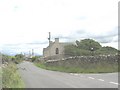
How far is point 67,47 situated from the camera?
8062 centimetres

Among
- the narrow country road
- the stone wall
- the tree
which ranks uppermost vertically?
the tree

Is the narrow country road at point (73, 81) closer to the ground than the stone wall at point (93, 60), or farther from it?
closer to the ground

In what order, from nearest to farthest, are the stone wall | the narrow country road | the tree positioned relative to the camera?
the narrow country road → the stone wall → the tree

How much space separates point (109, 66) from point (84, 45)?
65.8 m

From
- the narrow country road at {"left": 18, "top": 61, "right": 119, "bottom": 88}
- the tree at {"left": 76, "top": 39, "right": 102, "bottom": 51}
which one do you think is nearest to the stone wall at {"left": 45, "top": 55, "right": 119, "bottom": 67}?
the narrow country road at {"left": 18, "top": 61, "right": 119, "bottom": 88}

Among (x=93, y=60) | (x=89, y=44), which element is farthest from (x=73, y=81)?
(x=89, y=44)

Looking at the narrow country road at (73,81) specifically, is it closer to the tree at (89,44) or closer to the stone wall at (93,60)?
the stone wall at (93,60)

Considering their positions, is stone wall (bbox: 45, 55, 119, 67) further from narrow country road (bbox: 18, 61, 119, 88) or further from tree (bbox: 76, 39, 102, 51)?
tree (bbox: 76, 39, 102, 51)

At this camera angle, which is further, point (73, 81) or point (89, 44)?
point (89, 44)

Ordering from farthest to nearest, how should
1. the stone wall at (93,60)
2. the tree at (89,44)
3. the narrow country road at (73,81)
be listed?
the tree at (89,44) < the stone wall at (93,60) < the narrow country road at (73,81)

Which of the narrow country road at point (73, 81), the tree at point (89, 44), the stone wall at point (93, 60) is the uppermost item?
the tree at point (89, 44)

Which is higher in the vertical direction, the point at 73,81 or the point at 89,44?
the point at 89,44

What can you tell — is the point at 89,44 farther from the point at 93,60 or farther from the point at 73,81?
the point at 73,81

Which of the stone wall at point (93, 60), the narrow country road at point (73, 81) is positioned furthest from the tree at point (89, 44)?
the narrow country road at point (73, 81)
